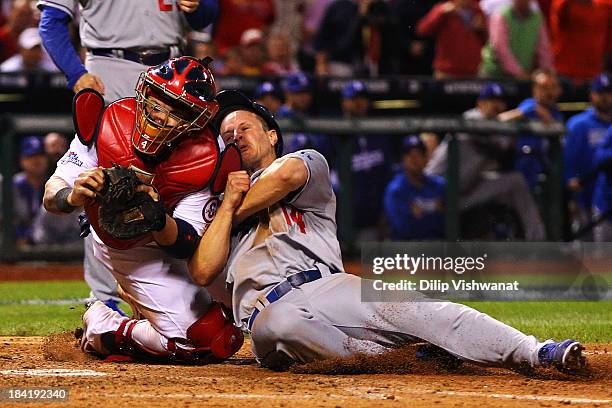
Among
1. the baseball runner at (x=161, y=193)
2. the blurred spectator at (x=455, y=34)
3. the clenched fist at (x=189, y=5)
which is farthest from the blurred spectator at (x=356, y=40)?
the baseball runner at (x=161, y=193)

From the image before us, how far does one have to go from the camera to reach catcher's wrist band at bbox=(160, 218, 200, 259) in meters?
5.07

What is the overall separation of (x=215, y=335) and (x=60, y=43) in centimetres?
219

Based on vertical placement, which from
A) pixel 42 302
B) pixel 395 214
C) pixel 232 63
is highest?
pixel 232 63

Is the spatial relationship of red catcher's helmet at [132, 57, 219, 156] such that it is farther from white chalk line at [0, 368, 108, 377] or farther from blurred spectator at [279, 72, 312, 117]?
blurred spectator at [279, 72, 312, 117]

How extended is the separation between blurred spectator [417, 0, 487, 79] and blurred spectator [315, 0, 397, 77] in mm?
459

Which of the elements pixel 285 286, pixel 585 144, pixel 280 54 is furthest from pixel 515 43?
pixel 285 286

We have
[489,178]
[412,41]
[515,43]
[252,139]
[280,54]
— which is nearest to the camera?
[252,139]

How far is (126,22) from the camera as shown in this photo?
674cm

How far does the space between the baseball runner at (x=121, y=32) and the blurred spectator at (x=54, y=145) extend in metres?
3.09

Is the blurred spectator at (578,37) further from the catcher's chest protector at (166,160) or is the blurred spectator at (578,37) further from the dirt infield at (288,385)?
the catcher's chest protector at (166,160)

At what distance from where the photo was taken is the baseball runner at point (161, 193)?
5086mm

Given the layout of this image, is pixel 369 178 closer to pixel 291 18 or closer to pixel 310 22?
pixel 310 22

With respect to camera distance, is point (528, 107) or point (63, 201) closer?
point (63, 201)

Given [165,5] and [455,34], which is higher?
[455,34]
